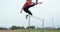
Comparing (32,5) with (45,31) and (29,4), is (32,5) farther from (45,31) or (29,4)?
(45,31)

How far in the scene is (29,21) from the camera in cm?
548

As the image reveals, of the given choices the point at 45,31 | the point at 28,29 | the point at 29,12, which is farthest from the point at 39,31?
the point at 29,12

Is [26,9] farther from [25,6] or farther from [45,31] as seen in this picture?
[45,31]

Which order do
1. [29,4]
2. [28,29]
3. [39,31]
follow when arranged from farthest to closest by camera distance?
[39,31], [28,29], [29,4]

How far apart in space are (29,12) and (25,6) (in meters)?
0.20

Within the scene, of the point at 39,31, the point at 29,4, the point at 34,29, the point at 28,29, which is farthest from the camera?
the point at 39,31

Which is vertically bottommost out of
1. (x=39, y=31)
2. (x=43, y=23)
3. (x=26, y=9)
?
(x=39, y=31)

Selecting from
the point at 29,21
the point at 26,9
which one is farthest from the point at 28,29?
the point at 26,9

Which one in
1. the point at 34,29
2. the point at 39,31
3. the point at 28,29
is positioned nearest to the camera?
the point at 28,29

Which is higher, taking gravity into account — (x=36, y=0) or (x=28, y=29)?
(x=36, y=0)

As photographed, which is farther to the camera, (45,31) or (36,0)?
(45,31)

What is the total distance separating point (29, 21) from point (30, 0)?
539 millimetres

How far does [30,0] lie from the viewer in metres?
5.26

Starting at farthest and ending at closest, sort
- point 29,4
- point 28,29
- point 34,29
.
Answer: point 34,29 → point 28,29 → point 29,4
